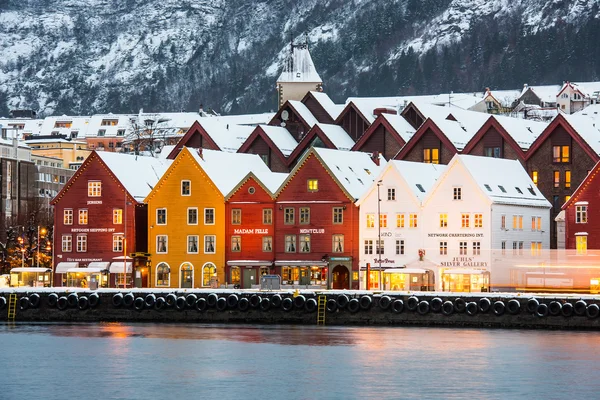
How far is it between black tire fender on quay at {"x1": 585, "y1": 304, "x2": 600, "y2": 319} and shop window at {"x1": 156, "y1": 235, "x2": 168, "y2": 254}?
144ft

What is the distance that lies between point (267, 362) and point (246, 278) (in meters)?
45.8

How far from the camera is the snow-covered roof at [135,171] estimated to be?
462 ft

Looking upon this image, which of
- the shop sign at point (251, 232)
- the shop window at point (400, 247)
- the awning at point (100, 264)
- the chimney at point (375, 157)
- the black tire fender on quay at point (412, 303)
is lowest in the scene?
the black tire fender on quay at point (412, 303)

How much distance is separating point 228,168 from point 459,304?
37838 millimetres

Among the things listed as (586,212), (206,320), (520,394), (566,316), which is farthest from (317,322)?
(520,394)

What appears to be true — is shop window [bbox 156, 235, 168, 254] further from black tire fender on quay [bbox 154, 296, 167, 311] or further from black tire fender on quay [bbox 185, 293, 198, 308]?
black tire fender on quay [bbox 185, 293, 198, 308]

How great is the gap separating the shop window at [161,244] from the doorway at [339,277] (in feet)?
50.4

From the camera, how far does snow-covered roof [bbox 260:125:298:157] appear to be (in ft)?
504

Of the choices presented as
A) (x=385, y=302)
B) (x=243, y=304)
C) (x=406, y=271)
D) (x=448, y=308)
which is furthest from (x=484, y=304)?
(x=243, y=304)

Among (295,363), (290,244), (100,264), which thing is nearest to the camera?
(295,363)

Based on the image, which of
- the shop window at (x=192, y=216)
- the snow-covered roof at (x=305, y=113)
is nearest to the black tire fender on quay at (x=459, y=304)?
the shop window at (x=192, y=216)

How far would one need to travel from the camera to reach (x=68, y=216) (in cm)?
14150

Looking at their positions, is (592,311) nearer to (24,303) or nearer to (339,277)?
(339,277)

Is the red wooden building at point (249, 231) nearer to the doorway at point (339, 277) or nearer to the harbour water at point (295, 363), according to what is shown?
the doorway at point (339, 277)
